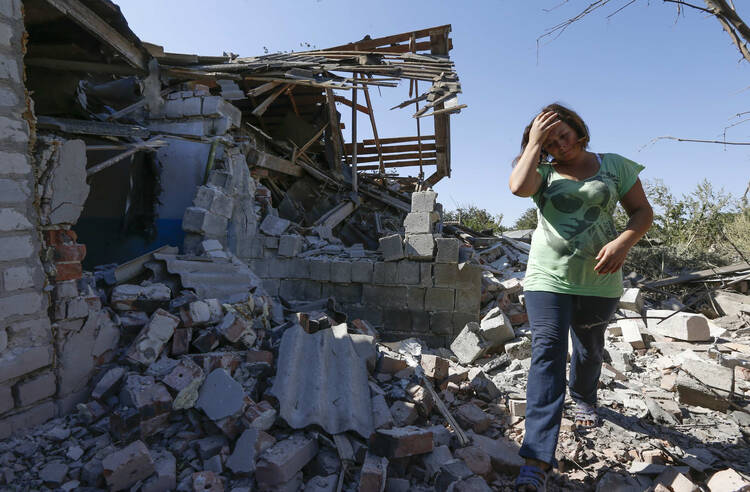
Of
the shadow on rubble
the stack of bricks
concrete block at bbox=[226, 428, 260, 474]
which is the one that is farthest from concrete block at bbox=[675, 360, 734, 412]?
the stack of bricks

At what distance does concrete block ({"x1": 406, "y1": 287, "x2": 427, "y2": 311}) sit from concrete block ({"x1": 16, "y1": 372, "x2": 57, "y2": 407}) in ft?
12.4

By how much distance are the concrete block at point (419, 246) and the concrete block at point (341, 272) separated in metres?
0.82

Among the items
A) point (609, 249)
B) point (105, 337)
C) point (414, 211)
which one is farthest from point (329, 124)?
point (609, 249)

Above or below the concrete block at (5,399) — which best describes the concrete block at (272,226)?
above

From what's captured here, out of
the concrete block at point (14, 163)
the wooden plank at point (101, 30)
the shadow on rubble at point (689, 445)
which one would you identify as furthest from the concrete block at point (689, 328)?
the wooden plank at point (101, 30)

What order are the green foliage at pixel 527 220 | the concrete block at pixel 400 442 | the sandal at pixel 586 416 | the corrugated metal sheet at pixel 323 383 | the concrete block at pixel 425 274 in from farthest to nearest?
the green foliage at pixel 527 220
the concrete block at pixel 425 274
the sandal at pixel 586 416
the corrugated metal sheet at pixel 323 383
the concrete block at pixel 400 442

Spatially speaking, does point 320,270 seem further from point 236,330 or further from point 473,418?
point 473,418

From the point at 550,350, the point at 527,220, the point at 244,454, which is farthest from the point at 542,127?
the point at 527,220

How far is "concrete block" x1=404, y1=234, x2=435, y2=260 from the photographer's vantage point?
17.3ft

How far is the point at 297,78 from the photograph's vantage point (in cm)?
622

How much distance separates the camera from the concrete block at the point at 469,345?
4750 mm

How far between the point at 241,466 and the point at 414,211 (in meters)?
3.80

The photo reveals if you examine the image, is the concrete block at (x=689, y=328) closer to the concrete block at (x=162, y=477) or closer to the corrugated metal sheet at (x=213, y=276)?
the corrugated metal sheet at (x=213, y=276)

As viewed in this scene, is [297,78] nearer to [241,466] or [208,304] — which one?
[208,304]
